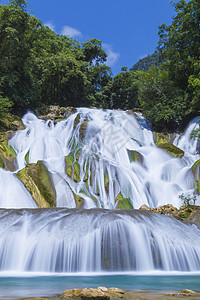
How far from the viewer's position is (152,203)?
43.1 feet

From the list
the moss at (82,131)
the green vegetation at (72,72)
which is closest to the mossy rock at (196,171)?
the green vegetation at (72,72)

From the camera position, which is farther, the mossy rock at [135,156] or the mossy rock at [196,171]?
the mossy rock at [135,156]

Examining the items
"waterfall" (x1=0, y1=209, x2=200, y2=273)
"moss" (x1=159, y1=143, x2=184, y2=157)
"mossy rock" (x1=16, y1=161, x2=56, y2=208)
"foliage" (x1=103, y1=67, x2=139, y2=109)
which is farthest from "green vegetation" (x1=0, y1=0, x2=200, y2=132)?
"waterfall" (x1=0, y1=209, x2=200, y2=273)

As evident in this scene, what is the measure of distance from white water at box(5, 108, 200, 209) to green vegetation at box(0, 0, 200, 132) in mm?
1657

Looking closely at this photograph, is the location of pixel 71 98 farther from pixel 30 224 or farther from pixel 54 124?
pixel 30 224

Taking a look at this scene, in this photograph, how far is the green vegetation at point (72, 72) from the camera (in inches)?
785

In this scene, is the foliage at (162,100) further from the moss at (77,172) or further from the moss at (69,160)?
the moss at (77,172)

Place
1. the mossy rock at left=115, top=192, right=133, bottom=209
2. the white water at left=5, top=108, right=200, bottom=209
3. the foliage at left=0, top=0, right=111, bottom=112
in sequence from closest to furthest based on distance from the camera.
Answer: the mossy rock at left=115, top=192, right=133, bottom=209 → the white water at left=5, top=108, right=200, bottom=209 → the foliage at left=0, top=0, right=111, bottom=112

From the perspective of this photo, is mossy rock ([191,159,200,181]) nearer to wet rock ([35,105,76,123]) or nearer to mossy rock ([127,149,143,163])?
mossy rock ([127,149,143,163])

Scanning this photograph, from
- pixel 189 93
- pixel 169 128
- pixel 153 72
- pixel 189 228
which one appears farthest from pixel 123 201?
pixel 153 72

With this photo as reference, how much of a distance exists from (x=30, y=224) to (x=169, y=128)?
17.5 m

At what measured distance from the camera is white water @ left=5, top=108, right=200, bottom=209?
1287 centimetres

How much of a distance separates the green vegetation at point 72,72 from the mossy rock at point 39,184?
264 inches

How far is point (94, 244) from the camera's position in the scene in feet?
21.5
